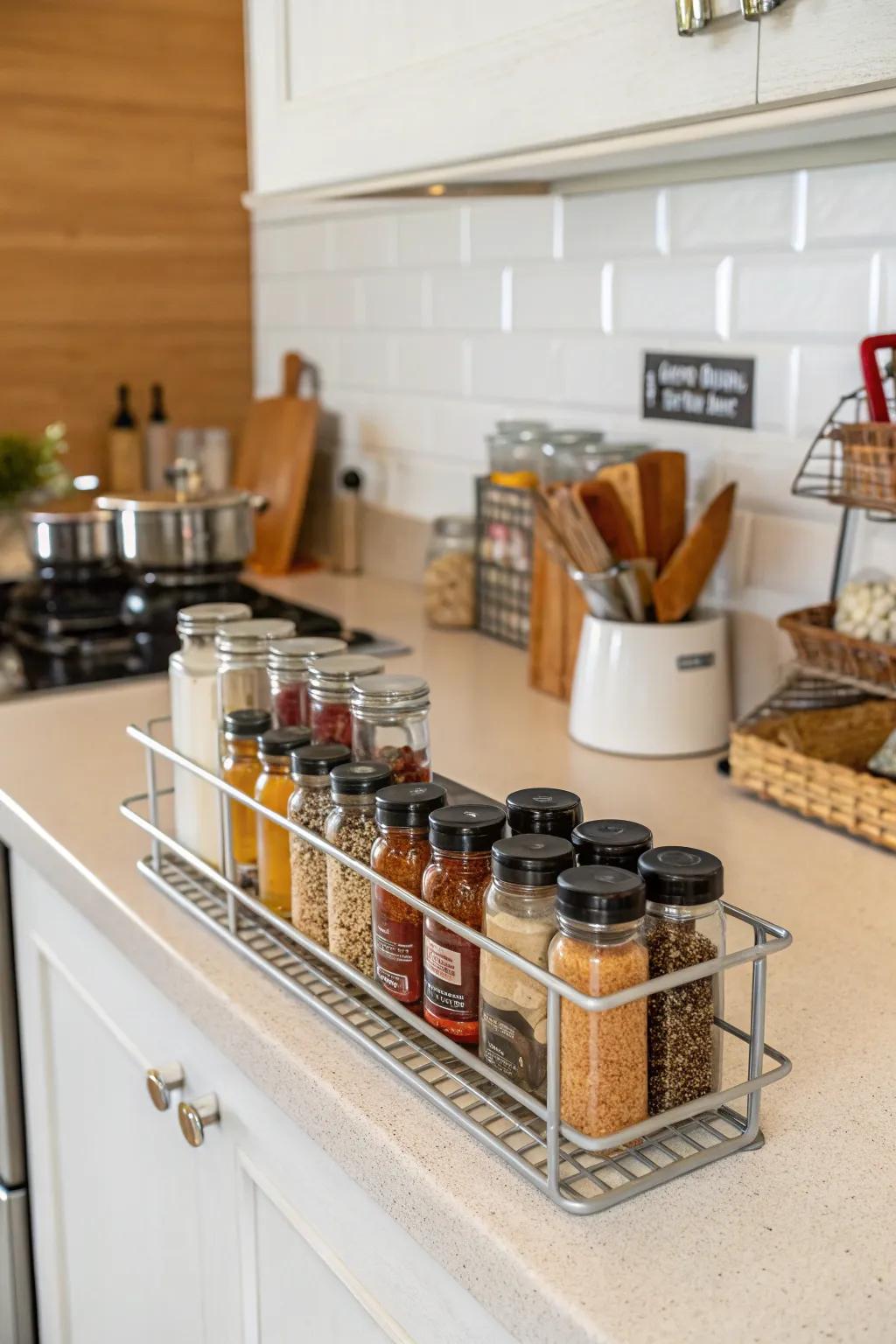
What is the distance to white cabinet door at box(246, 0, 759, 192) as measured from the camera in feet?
3.40

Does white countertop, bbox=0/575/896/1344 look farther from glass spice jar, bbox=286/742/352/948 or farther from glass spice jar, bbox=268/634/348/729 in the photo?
glass spice jar, bbox=268/634/348/729

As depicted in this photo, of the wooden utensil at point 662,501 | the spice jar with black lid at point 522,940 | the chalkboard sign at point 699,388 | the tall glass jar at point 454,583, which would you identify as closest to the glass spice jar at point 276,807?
the spice jar with black lid at point 522,940

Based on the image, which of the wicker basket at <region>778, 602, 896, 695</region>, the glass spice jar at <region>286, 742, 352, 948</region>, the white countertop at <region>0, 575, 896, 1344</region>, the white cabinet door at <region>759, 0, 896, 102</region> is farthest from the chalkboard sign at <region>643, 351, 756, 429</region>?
the glass spice jar at <region>286, 742, 352, 948</region>

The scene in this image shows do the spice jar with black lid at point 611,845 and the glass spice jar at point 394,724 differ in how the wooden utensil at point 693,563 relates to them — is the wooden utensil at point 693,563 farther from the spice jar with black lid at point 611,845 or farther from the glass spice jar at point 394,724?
the spice jar with black lid at point 611,845

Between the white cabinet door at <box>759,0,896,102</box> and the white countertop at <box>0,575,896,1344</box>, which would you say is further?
the white cabinet door at <box>759,0,896,102</box>

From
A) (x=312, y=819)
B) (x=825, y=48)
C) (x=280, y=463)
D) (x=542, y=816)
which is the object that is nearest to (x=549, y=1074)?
(x=542, y=816)

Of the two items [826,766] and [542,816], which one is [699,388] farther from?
[542,816]

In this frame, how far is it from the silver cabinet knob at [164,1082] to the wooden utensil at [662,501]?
0.75 metres

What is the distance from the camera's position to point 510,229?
1958 millimetres

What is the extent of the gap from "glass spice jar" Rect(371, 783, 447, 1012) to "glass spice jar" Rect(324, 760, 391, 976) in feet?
0.09

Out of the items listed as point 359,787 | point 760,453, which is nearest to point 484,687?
point 760,453

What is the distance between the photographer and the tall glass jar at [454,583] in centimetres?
198

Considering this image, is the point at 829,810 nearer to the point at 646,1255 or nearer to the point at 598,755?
the point at 598,755

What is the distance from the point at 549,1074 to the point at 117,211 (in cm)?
213
